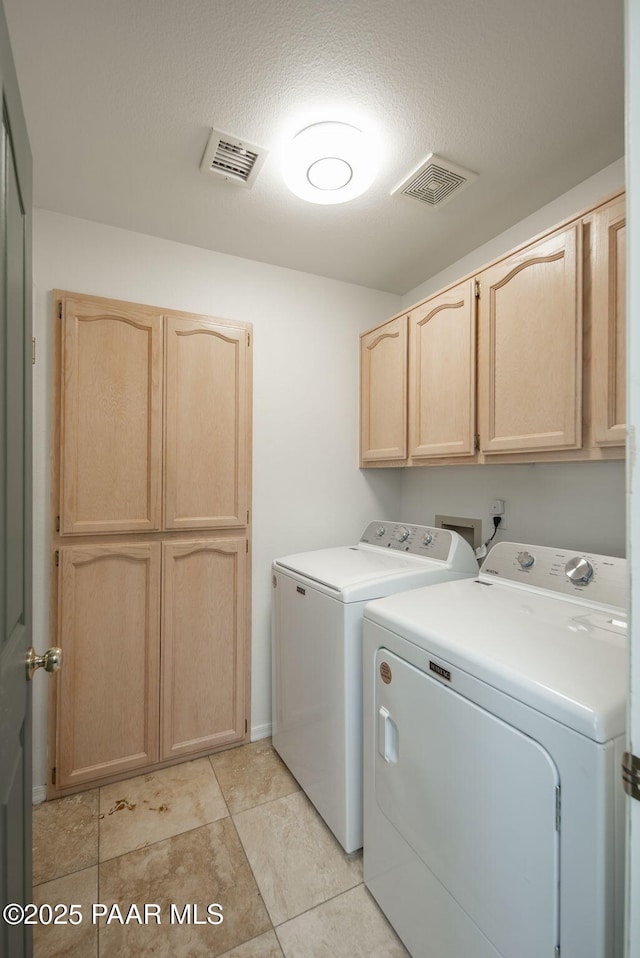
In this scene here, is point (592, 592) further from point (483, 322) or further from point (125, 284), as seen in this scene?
point (125, 284)

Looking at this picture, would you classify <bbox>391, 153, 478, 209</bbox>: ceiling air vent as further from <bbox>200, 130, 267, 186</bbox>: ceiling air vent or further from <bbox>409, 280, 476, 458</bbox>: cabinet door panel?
<bbox>200, 130, 267, 186</bbox>: ceiling air vent

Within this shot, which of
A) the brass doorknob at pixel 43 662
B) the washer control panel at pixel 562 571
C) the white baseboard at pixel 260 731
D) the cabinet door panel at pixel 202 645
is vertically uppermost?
the washer control panel at pixel 562 571

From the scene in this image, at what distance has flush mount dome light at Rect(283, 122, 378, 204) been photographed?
54.6 inches

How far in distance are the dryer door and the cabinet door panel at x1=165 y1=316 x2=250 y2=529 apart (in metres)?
1.18

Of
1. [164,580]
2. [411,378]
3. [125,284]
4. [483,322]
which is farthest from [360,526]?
[125,284]

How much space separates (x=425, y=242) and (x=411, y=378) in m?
0.67

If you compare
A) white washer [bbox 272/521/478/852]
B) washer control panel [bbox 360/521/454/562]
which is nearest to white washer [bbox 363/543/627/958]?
white washer [bbox 272/521/478/852]

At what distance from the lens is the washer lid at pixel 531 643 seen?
30.7 inches

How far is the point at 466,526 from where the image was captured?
2.15 m

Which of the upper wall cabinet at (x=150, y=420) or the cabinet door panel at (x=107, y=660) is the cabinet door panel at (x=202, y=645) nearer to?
the cabinet door panel at (x=107, y=660)

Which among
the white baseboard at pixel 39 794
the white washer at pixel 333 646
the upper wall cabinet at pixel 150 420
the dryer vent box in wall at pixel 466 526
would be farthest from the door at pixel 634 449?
the white baseboard at pixel 39 794

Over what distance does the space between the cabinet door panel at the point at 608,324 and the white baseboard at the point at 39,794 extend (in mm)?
2512

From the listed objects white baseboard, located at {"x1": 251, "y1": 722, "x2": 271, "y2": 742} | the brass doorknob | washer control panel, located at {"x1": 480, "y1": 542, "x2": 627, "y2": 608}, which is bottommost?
white baseboard, located at {"x1": 251, "y1": 722, "x2": 271, "y2": 742}

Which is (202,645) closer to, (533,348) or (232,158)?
(533,348)
